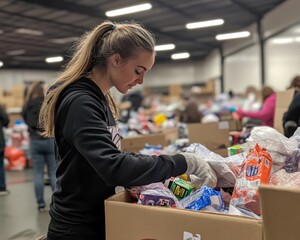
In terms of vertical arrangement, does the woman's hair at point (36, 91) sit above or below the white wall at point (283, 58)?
below

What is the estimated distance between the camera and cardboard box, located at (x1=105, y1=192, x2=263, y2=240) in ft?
2.57

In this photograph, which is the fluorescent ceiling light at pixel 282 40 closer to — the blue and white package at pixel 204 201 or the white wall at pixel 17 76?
the blue and white package at pixel 204 201

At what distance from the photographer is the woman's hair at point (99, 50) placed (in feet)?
3.32

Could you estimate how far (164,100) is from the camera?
42.9 ft

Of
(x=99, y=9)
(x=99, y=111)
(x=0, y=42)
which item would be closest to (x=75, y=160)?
(x=99, y=111)

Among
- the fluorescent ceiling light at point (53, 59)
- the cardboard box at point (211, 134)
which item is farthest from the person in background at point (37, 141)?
the fluorescent ceiling light at point (53, 59)

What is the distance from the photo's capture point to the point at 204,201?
95 centimetres

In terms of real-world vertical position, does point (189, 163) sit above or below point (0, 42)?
below

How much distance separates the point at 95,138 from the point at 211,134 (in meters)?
2.15

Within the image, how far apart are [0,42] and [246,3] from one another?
6994 mm

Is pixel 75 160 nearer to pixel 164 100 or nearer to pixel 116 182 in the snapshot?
pixel 116 182

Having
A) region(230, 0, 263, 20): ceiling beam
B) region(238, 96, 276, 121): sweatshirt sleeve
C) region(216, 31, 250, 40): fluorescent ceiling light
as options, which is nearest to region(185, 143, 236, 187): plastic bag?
region(238, 96, 276, 121): sweatshirt sleeve

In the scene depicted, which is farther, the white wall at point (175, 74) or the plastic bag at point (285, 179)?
the white wall at point (175, 74)

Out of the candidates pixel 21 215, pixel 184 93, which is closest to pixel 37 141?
pixel 21 215
